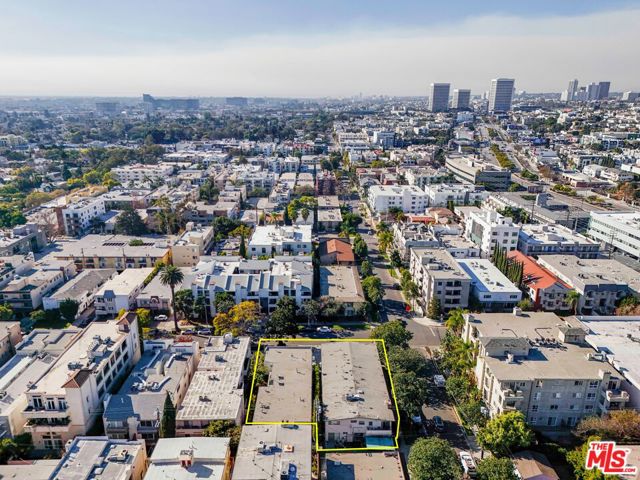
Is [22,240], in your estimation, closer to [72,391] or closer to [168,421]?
[72,391]

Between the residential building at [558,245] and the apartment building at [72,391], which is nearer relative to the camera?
the apartment building at [72,391]

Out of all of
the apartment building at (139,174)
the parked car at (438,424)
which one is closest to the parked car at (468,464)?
the parked car at (438,424)

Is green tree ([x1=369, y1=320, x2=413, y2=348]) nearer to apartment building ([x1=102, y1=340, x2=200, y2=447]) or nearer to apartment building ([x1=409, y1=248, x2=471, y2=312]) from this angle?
apartment building ([x1=409, y1=248, x2=471, y2=312])

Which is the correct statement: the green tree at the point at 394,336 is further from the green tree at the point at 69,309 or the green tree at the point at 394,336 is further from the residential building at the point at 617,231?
the residential building at the point at 617,231

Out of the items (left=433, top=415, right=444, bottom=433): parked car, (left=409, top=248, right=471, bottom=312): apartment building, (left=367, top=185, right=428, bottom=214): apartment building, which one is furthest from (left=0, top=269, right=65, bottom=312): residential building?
(left=367, top=185, right=428, bottom=214): apartment building

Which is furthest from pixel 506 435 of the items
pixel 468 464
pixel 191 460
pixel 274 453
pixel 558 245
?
pixel 558 245

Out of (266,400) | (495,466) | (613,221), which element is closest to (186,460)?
(266,400)
